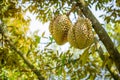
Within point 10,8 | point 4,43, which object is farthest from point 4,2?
point 4,43

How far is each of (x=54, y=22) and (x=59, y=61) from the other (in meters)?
1.23

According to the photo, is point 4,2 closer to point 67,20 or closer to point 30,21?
point 30,21

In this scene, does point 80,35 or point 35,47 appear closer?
point 80,35

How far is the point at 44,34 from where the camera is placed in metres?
2.81

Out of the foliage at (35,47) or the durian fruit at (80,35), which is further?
the foliage at (35,47)

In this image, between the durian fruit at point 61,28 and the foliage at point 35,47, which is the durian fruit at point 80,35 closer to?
the durian fruit at point 61,28

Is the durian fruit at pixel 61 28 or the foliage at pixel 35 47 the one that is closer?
the durian fruit at pixel 61 28

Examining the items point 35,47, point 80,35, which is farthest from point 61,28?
point 35,47

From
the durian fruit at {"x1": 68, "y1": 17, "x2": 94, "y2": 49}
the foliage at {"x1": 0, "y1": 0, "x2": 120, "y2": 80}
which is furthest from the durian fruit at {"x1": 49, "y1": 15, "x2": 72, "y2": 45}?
the foliage at {"x1": 0, "y1": 0, "x2": 120, "y2": 80}

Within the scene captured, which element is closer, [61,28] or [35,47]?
[61,28]

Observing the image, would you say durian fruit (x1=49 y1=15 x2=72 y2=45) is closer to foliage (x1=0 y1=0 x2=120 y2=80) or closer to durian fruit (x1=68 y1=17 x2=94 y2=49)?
durian fruit (x1=68 y1=17 x2=94 y2=49)

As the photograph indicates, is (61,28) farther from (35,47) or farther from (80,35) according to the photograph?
(35,47)

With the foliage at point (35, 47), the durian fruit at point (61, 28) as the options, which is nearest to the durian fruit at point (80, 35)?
the durian fruit at point (61, 28)

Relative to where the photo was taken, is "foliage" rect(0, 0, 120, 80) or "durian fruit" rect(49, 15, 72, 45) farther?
"foliage" rect(0, 0, 120, 80)
